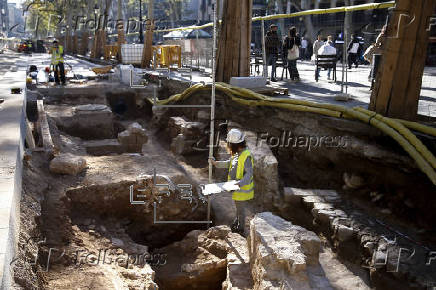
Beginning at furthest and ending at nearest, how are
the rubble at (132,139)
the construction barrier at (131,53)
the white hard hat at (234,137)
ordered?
the construction barrier at (131,53), the rubble at (132,139), the white hard hat at (234,137)

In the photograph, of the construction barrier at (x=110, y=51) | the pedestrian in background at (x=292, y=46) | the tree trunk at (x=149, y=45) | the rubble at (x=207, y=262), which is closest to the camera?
the rubble at (x=207, y=262)

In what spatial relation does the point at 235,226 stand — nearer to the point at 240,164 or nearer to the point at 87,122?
the point at 240,164

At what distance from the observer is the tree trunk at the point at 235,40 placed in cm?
1088

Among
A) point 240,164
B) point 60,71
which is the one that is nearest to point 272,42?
point 240,164

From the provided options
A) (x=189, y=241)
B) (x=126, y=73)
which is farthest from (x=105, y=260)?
(x=126, y=73)

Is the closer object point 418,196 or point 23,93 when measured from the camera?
point 418,196

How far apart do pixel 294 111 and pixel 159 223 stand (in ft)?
11.5

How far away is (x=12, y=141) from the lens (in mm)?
5973

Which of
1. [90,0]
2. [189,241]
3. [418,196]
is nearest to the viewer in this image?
[418,196]

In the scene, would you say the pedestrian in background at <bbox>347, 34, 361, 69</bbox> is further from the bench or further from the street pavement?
the bench

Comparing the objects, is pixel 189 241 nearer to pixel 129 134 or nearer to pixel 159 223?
pixel 159 223

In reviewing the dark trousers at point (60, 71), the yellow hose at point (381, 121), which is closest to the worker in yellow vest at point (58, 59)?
the dark trousers at point (60, 71)

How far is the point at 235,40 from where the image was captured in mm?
11070

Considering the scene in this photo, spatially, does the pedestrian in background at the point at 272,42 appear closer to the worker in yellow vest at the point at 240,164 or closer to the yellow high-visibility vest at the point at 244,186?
the worker in yellow vest at the point at 240,164
